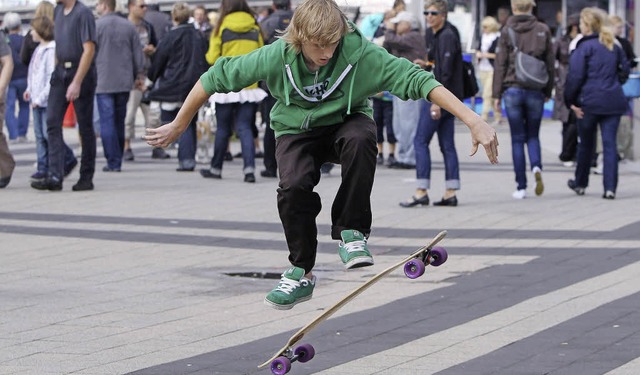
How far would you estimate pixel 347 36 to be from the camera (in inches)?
231

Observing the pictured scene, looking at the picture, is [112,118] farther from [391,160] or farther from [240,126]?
[391,160]

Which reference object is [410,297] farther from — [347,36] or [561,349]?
[347,36]

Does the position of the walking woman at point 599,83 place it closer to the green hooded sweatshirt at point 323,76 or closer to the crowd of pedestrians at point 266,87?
the crowd of pedestrians at point 266,87

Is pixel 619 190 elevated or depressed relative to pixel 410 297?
depressed

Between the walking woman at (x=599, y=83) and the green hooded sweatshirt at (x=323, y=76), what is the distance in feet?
26.7

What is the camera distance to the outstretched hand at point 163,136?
5895 millimetres

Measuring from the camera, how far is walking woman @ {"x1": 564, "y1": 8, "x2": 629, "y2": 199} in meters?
13.6

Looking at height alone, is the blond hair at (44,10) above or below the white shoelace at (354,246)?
below

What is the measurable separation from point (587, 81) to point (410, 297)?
576 cm

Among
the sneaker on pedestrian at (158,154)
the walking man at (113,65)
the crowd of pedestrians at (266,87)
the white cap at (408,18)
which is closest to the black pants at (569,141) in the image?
the crowd of pedestrians at (266,87)

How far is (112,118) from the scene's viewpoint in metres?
16.0

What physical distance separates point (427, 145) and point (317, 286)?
14.3ft

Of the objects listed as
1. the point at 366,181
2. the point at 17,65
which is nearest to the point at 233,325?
the point at 366,181

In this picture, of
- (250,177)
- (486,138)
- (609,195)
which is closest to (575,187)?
(609,195)
